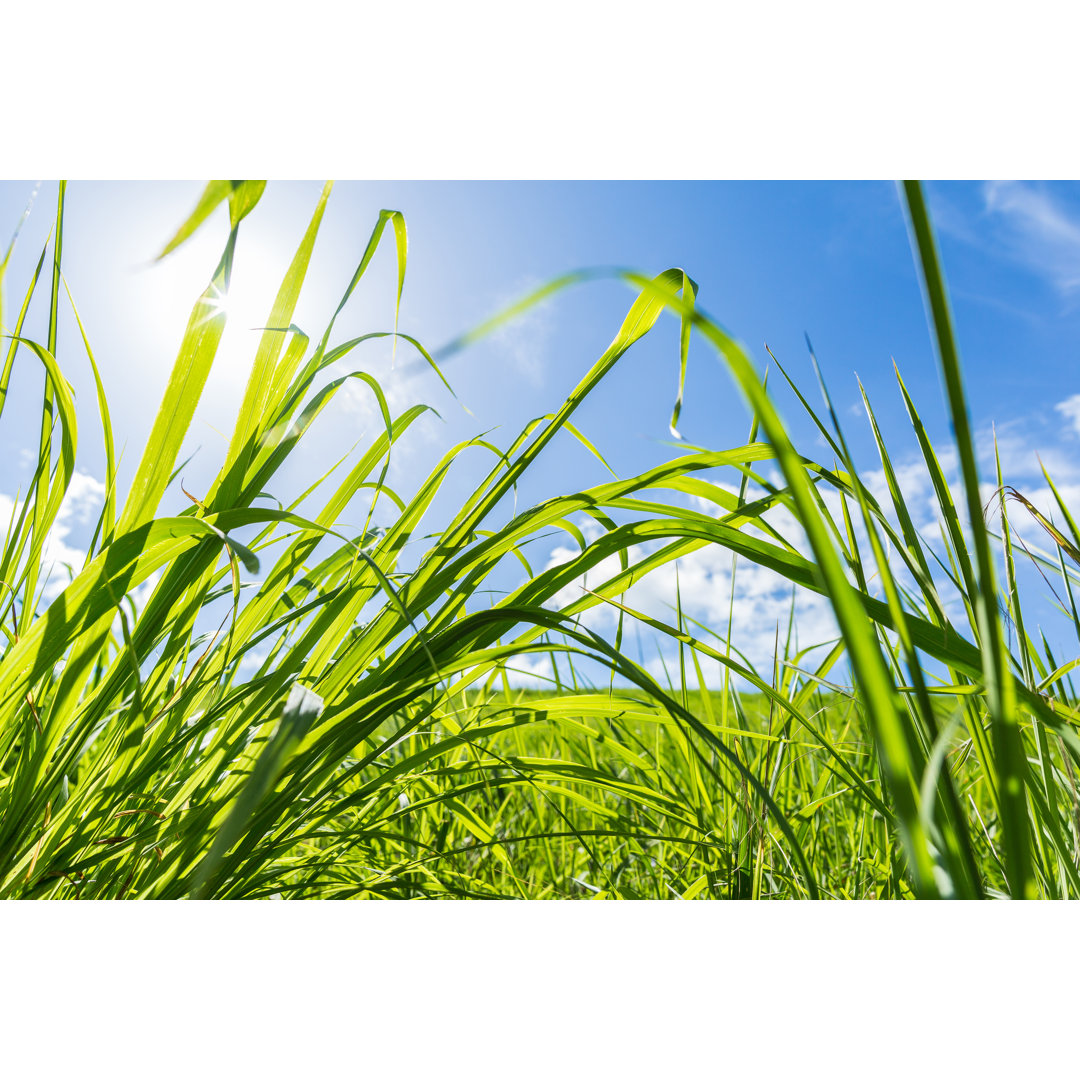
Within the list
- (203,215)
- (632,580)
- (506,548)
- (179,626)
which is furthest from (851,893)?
(203,215)

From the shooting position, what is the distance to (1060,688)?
65cm

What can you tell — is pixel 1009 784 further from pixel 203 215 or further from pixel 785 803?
pixel 785 803

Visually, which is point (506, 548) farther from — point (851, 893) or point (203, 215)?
point (851, 893)
